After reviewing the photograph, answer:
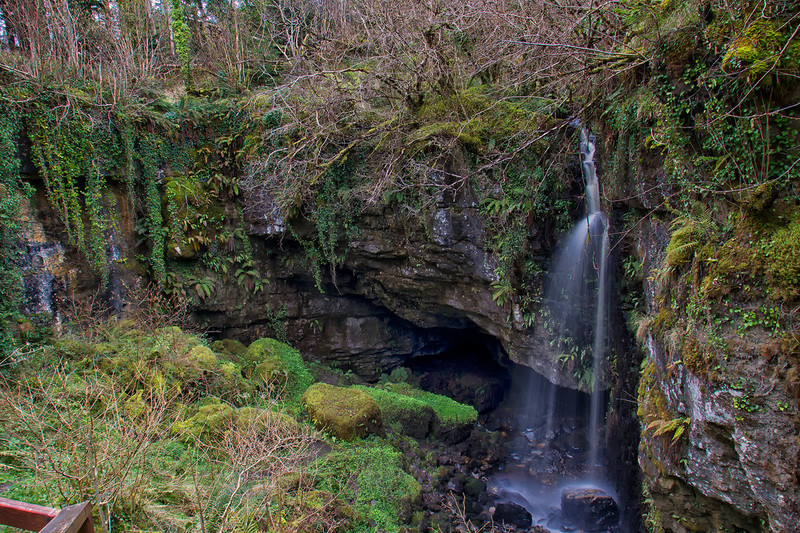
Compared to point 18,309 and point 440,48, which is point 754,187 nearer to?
point 440,48

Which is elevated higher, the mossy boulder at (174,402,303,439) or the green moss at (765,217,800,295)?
the green moss at (765,217,800,295)

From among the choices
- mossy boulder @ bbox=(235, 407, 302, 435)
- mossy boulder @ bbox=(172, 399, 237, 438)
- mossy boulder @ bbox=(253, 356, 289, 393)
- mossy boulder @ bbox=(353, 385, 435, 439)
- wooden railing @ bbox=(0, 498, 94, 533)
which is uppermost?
wooden railing @ bbox=(0, 498, 94, 533)

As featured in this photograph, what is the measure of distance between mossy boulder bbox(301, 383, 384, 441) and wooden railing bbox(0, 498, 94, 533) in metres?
5.51

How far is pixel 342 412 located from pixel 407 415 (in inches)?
86.4

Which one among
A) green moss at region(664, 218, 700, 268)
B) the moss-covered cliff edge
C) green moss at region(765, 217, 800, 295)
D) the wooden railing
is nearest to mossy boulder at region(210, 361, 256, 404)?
the moss-covered cliff edge

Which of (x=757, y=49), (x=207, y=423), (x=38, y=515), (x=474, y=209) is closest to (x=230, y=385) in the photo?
(x=207, y=423)

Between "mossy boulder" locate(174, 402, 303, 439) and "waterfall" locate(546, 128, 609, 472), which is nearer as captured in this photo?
"mossy boulder" locate(174, 402, 303, 439)

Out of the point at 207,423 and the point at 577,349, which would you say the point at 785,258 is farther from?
the point at 207,423

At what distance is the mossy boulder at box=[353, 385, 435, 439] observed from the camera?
9.30 meters

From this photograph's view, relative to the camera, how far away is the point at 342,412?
7.77 metres

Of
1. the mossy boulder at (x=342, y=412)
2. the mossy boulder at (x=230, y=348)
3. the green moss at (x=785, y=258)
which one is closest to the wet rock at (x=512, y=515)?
the mossy boulder at (x=342, y=412)

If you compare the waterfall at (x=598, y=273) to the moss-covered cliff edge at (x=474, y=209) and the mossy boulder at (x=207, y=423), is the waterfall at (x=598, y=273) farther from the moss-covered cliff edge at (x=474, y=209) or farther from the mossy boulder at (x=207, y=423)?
the mossy boulder at (x=207, y=423)

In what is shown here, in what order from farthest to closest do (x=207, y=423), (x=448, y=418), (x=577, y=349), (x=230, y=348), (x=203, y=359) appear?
1. (x=230, y=348)
2. (x=448, y=418)
3. (x=577, y=349)
4. (x=203, y=359)
5. (x=207, y=423)

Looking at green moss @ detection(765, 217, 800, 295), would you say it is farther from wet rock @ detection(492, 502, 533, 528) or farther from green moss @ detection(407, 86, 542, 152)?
wet rock @ detection(492, 502, 533, 528)
